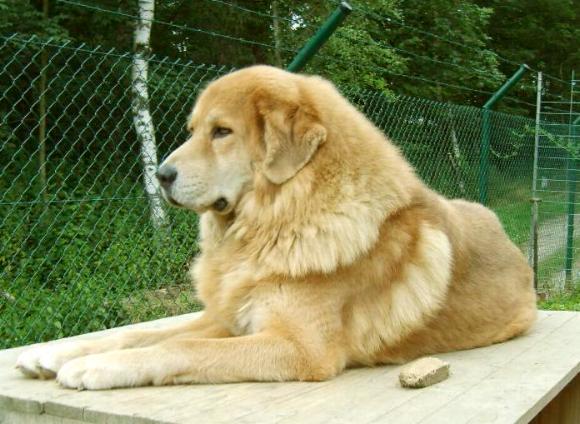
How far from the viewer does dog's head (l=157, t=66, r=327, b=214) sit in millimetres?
2723

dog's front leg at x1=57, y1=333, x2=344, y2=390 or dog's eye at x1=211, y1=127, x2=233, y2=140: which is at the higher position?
dog's eye at x1=211, y1=127, x2=233, y2=140

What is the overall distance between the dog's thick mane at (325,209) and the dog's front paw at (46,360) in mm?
725

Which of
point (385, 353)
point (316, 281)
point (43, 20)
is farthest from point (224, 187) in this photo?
point (43, 20)

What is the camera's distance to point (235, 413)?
2141 mm

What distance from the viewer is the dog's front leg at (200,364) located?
2.34 meters

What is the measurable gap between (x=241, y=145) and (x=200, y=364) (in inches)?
33.2

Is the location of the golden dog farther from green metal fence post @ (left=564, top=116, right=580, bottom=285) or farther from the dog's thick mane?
green metal fence post @ (left=564, top=116, right=580, bottom=285)

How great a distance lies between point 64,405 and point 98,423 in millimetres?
129

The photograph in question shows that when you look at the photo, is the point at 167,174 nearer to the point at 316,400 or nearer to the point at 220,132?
the point at 220,132

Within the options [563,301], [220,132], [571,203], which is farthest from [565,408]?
[571,203]

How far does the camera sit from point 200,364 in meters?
2.43

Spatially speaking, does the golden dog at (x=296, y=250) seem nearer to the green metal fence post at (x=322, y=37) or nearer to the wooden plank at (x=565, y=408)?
the wooden plank at (x=565, y=408)

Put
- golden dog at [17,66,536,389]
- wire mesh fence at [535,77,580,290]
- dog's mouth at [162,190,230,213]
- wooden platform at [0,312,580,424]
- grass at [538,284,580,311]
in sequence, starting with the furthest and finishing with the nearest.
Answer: wire mesh fence at [535,77,580,290], grass at [538,284,580,311], dog's mouth at [162,190,230,213], golden dog at [17,66,536,389], wooden platform at [0,312,580,424]

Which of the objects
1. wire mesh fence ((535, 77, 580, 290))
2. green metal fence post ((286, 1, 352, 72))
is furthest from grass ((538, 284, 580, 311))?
green metal fence post ((286, 1, 352, 72))
